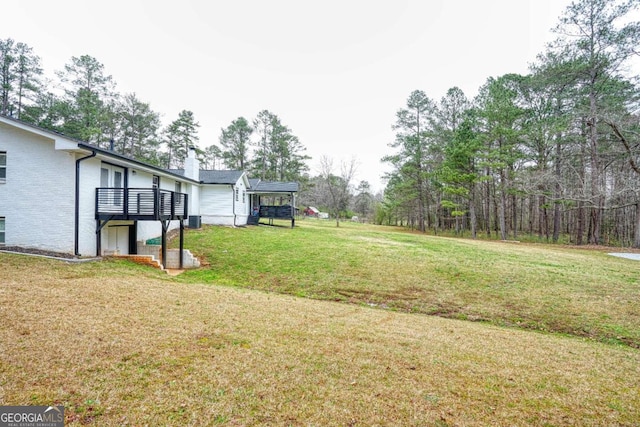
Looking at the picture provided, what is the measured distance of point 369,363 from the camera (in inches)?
163

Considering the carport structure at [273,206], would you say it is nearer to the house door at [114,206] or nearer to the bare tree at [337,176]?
the house door at [114,206]

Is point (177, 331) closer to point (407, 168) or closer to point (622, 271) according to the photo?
point (622, 271)

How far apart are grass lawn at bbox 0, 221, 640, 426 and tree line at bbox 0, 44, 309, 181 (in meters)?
13.8

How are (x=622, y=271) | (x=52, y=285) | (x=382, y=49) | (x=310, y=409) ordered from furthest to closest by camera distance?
(x=382, y=49) → (x=622, y=271) → (x=52, y=285) → (x=310, y=409)

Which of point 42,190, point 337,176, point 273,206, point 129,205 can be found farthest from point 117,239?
point 337,176

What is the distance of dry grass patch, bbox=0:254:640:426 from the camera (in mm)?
2947

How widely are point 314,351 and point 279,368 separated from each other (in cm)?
77

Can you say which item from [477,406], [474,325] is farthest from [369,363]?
[474,325]

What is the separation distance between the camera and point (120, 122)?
32562 mm

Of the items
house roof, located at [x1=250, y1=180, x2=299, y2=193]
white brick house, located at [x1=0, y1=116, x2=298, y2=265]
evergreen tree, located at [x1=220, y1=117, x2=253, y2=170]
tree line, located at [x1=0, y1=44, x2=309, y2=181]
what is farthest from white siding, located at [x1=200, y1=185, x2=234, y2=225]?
evergreen tree, located at [x1=220, y1=117, x2=253, y2=170]

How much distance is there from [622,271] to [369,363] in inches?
544

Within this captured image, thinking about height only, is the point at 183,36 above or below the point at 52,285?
above

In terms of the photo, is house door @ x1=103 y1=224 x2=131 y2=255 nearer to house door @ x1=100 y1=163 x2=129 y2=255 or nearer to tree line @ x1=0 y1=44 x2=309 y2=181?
house door @ x1=100 y1=163 x2=129 y2=255

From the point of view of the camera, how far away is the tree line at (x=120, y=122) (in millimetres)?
25688
